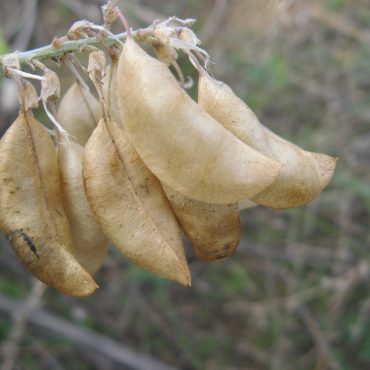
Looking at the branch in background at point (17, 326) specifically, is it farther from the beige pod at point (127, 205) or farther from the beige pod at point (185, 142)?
the beige pod at point (185, 142)

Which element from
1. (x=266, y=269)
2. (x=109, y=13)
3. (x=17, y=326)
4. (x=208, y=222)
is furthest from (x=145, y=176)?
→ (x=266, y=269)

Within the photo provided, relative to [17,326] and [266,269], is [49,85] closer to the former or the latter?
[17,326]

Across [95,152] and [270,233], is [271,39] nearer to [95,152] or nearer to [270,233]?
[270,233]

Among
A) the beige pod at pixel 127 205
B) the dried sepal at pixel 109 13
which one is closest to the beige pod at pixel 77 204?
the beige pod at pixel 127 205

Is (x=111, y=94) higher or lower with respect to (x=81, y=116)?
higher

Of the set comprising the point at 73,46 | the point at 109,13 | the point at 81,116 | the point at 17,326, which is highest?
the point at 109,13

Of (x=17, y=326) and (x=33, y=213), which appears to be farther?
(x=17, y=326)
